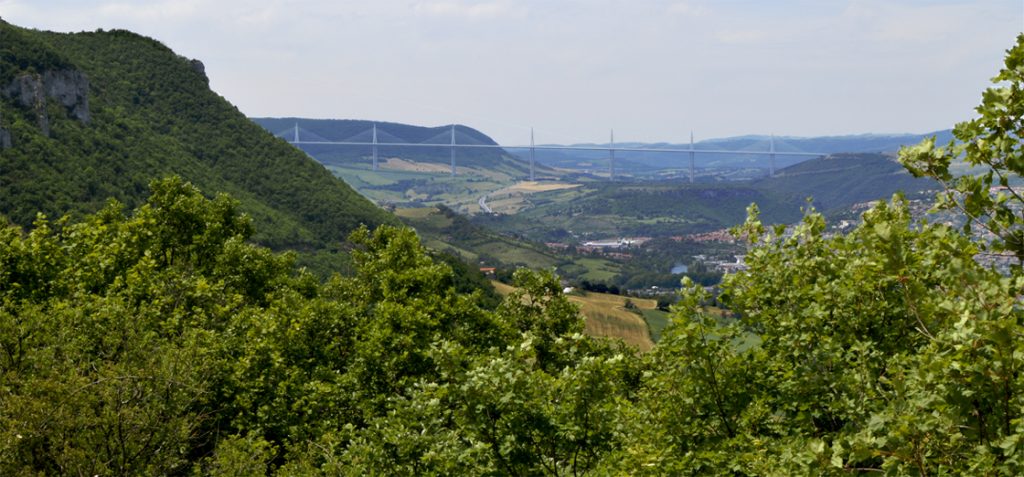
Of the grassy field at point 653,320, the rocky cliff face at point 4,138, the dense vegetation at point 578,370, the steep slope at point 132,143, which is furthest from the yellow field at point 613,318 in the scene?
the dense vegetation at point 578,370

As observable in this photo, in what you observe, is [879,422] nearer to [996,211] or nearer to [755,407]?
[996,211]

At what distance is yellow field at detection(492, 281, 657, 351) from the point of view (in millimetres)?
106625

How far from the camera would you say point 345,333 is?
31.9m

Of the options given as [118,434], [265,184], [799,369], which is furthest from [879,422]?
[265,184]

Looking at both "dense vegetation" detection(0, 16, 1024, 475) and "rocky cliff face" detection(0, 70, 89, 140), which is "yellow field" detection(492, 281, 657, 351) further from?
"dense vegetation" detection(0, 16, 1024, 475)

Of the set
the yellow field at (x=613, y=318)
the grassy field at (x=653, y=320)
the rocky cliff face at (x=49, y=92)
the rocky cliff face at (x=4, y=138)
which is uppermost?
the rocky cliff face at (x=49, y=92)

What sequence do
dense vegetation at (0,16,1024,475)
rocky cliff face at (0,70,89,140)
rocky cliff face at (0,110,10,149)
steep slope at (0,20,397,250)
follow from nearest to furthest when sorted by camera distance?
1. dense vegetation at (0,16,1024,475)
2. rocky cliff face at (0,110,10,149)
3. steep slope at (0,20,397,250)
4. rocky cliff face at (0,70,89,140)

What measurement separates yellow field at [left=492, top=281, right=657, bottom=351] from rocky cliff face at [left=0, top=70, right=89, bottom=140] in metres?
65.6

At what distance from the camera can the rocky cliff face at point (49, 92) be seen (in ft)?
362

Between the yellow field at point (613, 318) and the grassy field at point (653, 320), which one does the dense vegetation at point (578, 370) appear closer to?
the yellow field at point (613, 318)

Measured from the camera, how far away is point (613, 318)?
118 metres

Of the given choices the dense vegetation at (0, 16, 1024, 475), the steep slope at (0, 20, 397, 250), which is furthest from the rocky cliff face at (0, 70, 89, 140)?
the dense vegetation at (0, 16, 1024, 475)

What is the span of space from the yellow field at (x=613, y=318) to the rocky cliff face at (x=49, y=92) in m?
65.6

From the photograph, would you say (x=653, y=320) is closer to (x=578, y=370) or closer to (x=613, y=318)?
(x=613, y=318)
